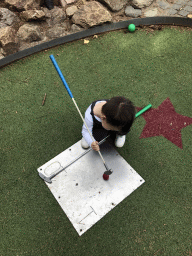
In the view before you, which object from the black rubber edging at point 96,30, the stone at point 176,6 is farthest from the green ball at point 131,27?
the stone at point 176,6

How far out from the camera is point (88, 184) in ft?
7.06

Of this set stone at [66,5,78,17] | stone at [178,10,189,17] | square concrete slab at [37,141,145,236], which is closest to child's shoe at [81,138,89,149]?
square concrete slab at [37,141,145,236]

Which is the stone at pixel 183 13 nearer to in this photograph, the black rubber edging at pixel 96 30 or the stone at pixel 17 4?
the black rubber edging at pixel 96 30

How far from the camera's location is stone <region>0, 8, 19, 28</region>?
10.3 feet

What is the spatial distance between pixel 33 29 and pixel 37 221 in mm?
2659

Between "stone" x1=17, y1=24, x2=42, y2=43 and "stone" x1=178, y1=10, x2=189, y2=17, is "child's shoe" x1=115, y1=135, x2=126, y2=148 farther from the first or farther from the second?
"stone" x1=178, y1=10, x2=189, y2=17

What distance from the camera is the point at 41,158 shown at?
229 cm

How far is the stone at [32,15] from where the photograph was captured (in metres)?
3.10

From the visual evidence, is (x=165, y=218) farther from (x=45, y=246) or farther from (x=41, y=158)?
(x=41, y=158)

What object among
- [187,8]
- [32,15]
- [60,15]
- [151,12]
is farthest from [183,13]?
[32,15]

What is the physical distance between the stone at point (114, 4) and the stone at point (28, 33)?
1215mm

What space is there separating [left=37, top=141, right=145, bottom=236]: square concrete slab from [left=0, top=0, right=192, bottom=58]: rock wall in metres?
1.87

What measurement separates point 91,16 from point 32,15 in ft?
2.99

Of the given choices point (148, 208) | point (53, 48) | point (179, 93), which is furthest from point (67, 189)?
point (53, 48)
